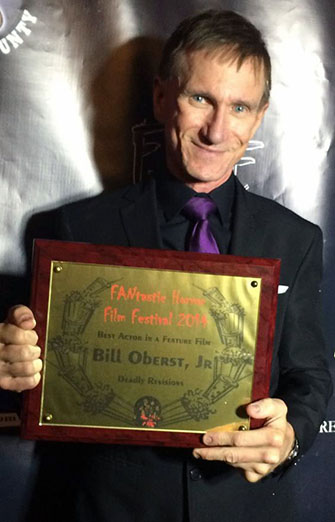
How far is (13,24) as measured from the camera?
1.65 meters

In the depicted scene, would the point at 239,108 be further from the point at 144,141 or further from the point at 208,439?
the point at 208,439

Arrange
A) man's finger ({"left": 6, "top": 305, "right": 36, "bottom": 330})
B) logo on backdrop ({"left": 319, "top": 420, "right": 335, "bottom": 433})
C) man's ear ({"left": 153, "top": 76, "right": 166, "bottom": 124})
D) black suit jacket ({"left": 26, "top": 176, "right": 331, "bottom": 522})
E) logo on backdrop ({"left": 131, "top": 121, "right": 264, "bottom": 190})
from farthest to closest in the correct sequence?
logo on backdrop ({"left": 319, "top": 420, "right": 335, "bottom": 433}) < logo on backdrop ({"left": 131, "top": 121, "right": 264, "bottom": 190}) < man's ear ({"left": 153, "top": 76, "right": 166, "bottom": 124}) < black suit jacket ({"left": 26, "top": 176, "right": 331, "bottom": 522}) < man's finger ({"left": 6, "top": 305, "right": 36, "bottom": 330})

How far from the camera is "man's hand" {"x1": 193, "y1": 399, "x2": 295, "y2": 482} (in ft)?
4.22

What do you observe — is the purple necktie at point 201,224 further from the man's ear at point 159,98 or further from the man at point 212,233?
the man's ear at point 159,98

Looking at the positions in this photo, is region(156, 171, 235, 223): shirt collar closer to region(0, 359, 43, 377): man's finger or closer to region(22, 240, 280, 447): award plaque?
region(22, 240, 280, 447): award plaque

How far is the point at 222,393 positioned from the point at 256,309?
0.17 meters

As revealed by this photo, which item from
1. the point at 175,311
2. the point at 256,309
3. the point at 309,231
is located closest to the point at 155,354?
the point at 175,311

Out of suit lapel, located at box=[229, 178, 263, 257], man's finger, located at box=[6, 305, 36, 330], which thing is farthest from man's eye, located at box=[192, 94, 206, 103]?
man's finger, located at box=[6, 305, 36, 330]

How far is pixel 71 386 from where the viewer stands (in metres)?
1.30

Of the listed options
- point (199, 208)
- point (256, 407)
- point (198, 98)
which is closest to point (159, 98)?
point (198, 98)

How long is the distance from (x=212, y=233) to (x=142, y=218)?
15 cm

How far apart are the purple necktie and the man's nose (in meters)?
0.13

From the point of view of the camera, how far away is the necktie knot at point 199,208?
1.52 m

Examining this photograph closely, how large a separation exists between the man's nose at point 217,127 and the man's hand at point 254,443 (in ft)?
1.76
